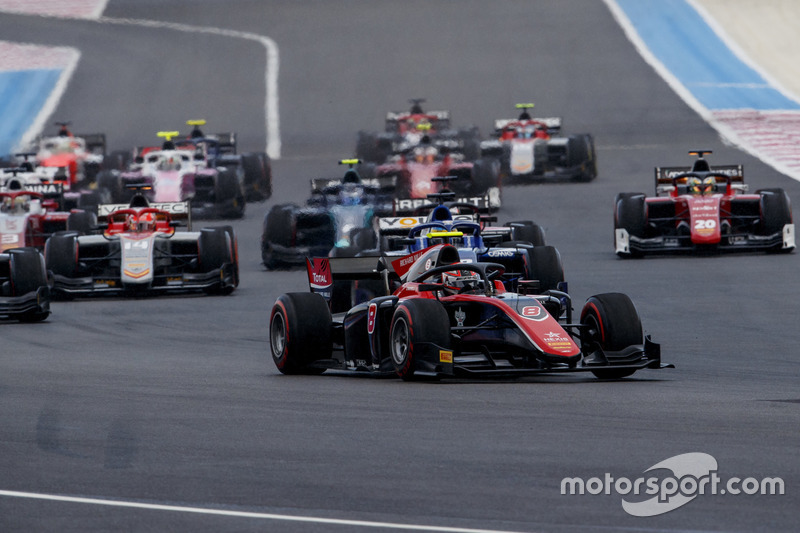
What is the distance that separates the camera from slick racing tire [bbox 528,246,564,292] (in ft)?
68.9

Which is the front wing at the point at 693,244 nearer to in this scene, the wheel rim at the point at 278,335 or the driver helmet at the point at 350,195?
the driver helmet at the point at 350,195

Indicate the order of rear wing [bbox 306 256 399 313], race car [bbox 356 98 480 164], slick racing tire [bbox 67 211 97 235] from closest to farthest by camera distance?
rear wing [bbox 306 256 399 313] → slick racing tire [bbox 67 211 97 235] → race car [bbox 356 98 480 164]

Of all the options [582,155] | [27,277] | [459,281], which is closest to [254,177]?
[582,155]

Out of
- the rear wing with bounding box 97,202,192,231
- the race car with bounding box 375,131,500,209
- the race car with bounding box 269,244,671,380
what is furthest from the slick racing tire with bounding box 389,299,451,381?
the race car with bounding box 375,131,500,209

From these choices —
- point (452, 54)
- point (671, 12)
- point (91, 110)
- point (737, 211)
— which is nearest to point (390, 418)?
point (737, 211)

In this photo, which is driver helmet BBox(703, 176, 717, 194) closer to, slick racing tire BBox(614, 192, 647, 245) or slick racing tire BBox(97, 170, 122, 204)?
slick racing tire BBox(614, 192, 647, 245)

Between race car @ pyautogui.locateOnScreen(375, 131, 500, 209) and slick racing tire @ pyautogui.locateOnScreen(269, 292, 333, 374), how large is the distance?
67.6 ft

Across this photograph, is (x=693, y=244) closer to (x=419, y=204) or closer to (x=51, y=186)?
(x=419, y=204)

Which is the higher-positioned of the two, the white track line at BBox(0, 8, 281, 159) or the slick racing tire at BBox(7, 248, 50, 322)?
the white track line at BBox(0, 8, 281, 159)

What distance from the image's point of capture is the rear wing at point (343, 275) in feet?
55.3

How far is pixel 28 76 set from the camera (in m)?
62.4

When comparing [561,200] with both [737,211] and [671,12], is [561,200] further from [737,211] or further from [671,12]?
[671,12]

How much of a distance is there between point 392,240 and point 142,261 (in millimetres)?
5003

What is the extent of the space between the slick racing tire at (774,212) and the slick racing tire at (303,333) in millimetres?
13837
